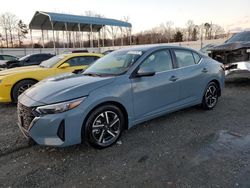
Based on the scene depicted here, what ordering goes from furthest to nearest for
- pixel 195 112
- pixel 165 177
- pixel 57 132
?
pixel 195 112
pixel 57 132
pixel 165 177

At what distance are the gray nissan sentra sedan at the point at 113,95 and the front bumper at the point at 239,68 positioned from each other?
3097 mm

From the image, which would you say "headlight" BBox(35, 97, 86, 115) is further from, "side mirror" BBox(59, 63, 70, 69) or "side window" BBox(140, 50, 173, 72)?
"side mirror" BBox(59, 63, 70, 69)

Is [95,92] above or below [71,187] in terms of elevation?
above

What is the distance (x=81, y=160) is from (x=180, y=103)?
2323 millimetres

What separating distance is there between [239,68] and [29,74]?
669 cm

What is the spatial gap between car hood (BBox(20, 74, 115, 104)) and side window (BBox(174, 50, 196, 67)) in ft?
5.53

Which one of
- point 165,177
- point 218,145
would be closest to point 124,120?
point 165,177

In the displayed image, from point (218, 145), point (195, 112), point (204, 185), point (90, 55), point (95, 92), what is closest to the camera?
point (204, 185)

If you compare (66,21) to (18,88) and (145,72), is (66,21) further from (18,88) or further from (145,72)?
(145,72)

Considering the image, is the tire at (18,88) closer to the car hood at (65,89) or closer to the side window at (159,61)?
the car hood at (65,89)

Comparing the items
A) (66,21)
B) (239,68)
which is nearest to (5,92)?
(239,68)

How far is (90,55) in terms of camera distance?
25.9 feet

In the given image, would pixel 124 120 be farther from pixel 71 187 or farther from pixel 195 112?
pixel 195 112

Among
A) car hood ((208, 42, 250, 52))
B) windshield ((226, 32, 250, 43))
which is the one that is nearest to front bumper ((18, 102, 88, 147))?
car hood ((208, 42, 250, 52))
